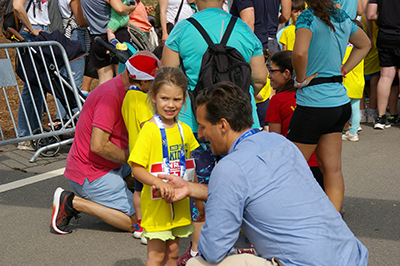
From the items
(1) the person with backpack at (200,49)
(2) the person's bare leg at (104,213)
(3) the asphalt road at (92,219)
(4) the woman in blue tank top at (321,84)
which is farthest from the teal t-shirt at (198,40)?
(3) the asphalt road at (92,219)

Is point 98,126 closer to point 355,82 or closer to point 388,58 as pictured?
point 355,82

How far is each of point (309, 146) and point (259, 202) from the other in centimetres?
158

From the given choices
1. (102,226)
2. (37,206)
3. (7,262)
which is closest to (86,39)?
(37,206)

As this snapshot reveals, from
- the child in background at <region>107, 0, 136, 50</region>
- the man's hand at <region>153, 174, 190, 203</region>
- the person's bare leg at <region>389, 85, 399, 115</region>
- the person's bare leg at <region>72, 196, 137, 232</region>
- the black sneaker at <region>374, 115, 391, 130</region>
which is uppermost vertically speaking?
the child in background at <region>107, 0, 136, 50</region>

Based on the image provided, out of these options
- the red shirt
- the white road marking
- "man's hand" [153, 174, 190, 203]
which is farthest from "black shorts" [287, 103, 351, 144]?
the white road marking

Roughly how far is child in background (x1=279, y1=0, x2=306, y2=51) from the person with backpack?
339cm

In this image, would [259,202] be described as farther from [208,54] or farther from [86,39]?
[86,39]

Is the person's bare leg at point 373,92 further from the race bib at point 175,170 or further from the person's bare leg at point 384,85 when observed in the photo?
the race bib at point 175,170

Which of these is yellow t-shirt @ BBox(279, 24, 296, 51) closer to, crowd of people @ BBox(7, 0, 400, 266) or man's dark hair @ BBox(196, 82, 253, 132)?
crowd of people @ BBox(7, 0, 400, 266)

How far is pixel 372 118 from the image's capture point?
25.9 ft

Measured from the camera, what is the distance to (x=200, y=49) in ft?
10.5

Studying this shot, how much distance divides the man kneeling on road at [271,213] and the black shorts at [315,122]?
1327 mm

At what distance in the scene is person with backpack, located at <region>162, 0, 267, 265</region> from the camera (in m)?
3.21

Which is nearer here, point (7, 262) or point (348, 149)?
point (7, 262)
